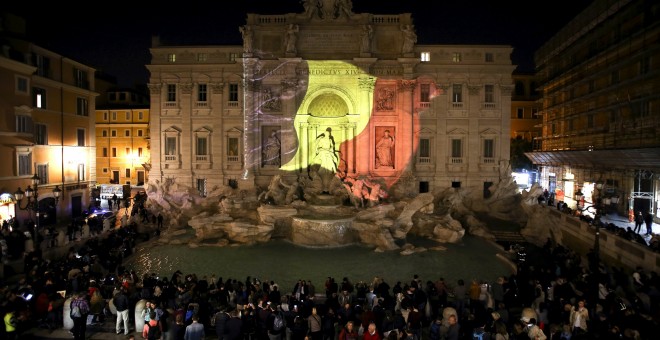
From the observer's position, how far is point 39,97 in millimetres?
24328

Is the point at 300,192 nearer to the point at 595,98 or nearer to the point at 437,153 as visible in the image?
the point at 437,153

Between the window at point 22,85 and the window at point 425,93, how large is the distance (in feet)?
79.9

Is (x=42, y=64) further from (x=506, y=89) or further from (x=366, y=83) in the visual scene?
(x=506, y=89)

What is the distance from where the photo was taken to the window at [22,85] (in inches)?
879

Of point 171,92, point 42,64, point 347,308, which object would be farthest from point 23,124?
point 347,308

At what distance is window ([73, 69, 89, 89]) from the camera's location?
27.6 m

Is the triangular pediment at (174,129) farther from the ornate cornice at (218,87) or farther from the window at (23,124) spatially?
the window at (23,124)

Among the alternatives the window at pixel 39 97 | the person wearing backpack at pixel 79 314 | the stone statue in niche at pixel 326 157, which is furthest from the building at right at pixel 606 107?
the window at pixel 39 97

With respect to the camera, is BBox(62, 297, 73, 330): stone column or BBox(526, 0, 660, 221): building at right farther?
BBox(526, 0, 660, 221): building at right

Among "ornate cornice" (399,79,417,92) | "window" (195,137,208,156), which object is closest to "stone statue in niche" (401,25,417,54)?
"ornate cornice" (399,79,417,92)

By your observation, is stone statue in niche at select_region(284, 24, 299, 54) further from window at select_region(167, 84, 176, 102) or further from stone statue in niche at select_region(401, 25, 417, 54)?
window at select_region(167, 84, 176, 102)

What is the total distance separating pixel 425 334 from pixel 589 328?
3660 millimetres

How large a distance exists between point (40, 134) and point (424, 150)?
81.0ft

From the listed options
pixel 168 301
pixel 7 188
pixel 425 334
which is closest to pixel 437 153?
pixel 425 334
